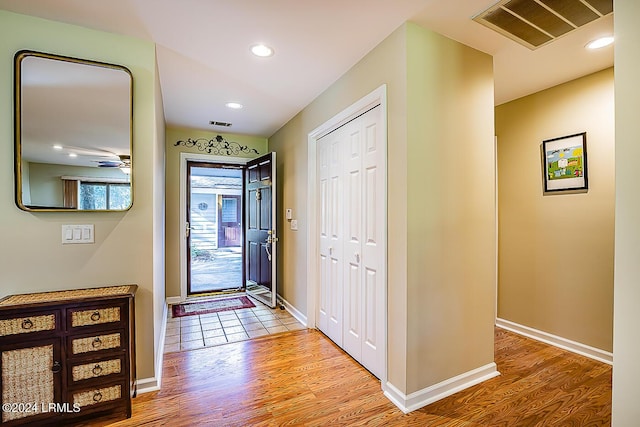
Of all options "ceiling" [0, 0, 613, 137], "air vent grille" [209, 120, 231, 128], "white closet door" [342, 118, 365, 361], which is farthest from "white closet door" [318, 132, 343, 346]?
"air vent grille" [209, 120, 231, 128]

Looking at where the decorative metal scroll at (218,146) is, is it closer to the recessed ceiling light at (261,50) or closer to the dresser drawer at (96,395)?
the recessed ceiling light at (261,50)

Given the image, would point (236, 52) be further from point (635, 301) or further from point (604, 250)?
point (604, 250)

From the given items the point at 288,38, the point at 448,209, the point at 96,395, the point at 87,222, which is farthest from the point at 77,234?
the point at 448,209

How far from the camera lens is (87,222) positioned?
6.29 ft

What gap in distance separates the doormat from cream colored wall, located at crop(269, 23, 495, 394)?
8.71 feet

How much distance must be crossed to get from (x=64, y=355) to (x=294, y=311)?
7.60ft

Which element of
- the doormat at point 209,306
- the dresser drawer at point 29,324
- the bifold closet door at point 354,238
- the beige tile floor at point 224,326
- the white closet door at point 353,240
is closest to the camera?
the dresser drawer at point 29,324

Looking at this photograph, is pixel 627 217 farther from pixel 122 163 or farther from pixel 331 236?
pixel 122 163

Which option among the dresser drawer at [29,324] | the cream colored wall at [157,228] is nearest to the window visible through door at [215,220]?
the cream colored wall at [157,228]

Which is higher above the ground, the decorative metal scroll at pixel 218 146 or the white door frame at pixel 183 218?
the decorative metal scroll at pixel 218 146

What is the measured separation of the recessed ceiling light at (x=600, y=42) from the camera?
6.74 ft

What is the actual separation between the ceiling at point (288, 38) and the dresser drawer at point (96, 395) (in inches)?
88.4

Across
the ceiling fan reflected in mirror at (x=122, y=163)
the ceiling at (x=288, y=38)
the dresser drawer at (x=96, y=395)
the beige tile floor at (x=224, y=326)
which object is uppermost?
the ceiling at (x=288, y=38)

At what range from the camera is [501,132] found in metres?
3.23
